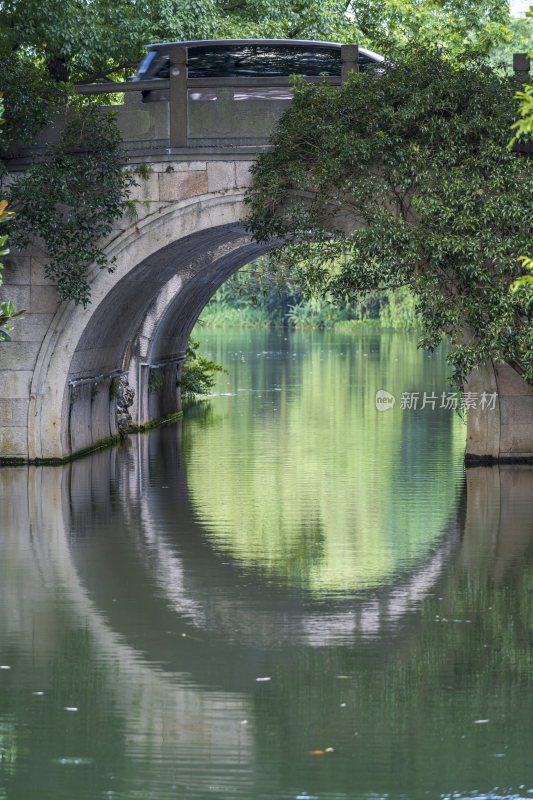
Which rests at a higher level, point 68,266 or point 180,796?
point 68,266

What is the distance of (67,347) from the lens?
1581cm

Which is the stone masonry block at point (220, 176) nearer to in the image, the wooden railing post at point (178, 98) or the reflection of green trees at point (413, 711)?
the wooden railing post at point (178, 98)

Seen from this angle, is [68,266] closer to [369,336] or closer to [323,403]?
[323,403]

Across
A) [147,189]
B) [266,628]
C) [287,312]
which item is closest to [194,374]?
[147,189]

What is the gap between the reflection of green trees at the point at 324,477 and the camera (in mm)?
10820

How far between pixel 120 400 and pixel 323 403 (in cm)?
623

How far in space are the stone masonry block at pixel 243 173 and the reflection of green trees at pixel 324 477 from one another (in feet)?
12.3

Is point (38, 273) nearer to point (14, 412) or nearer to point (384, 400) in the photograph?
point (14, 412)

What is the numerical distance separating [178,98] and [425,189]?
135 inches

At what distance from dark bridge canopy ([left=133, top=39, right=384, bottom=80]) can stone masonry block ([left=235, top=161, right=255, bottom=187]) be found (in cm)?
167

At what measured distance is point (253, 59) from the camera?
54.1 ft

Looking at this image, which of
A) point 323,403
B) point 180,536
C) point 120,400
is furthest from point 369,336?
point 180,536

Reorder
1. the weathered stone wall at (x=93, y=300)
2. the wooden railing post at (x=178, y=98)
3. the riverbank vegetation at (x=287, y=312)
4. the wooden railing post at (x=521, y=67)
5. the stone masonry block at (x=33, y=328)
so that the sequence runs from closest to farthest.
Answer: the wooden railing post at (x=521, y=67)
the wooden railing post at (x=178, y=98)
the weathered stone wall at (x=93, y=300)
the stone masonry block at (x=33, y=328)
the riverbank vegetation at (x=287, y=312)

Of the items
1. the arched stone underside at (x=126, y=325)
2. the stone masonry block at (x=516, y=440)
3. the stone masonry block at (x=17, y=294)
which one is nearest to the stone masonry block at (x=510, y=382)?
the stone masonry block at (x=516, y=440)
